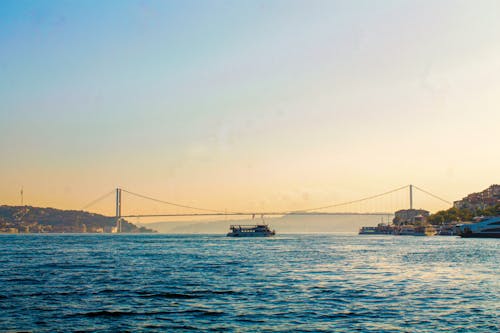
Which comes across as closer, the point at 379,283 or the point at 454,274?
the point at 379,283

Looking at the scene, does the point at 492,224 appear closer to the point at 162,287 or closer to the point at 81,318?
the point at 162,287

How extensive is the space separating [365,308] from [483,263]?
3665 centimetres

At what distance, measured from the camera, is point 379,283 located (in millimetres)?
40469

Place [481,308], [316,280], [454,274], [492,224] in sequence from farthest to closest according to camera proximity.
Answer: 1. [492,224]
2. [454,274]
3. [316,280]
4. [481,308]

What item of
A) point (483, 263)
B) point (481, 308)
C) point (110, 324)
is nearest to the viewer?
point (110, 324)

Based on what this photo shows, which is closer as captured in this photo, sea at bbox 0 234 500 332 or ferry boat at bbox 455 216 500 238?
sea at bbox 0 234 500 332

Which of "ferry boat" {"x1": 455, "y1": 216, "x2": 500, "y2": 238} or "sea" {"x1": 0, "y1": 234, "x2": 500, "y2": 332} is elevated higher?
"ferry boat" {"x1": 455, "y1": 216, "x2": 500, "y2": 238}

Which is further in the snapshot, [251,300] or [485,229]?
[485,229]

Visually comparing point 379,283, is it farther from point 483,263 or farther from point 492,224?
point 492,224

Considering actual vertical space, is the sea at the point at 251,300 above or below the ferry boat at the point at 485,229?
below

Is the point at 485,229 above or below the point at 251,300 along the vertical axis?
above

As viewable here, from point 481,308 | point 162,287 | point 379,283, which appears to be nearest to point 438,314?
point 481,308

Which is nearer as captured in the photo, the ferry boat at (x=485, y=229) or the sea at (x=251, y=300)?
the sea at (x=251, y=300)

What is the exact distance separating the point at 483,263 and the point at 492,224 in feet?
374
